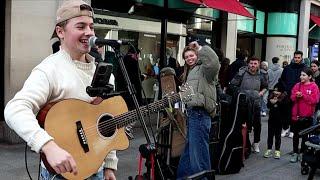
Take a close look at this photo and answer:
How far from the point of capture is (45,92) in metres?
2.33

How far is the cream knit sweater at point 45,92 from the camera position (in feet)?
6.83

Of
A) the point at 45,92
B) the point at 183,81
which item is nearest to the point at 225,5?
the point at 183,81

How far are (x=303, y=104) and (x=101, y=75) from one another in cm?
602

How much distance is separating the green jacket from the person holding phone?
9.40 feet

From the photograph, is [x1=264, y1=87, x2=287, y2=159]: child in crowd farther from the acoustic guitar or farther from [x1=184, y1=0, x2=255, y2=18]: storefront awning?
the acoustic guitar

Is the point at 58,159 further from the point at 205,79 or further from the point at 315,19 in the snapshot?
the point at 315,19

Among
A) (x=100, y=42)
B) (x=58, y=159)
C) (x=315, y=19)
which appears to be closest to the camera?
(x=58, y=159)

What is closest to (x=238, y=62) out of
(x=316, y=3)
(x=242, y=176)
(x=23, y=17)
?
(x=242, y=176)

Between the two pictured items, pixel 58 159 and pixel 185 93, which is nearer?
pixel 58 159

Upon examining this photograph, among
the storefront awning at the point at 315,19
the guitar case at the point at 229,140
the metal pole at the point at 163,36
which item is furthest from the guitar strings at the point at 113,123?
the storefront awning at the point at 315,19

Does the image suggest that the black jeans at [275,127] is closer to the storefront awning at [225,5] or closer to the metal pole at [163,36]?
the storefront awning at [225,5]

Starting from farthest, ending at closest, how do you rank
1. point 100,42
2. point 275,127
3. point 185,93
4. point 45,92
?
point 275,127 → point 185,93 → point 100,42 → point 45,92

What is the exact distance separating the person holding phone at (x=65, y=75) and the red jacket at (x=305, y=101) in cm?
570

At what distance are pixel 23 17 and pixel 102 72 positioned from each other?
6.25 m
